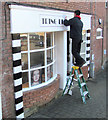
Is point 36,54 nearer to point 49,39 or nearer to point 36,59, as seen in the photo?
point 36,59

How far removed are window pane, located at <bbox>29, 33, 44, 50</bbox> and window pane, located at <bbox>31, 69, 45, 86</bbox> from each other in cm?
74

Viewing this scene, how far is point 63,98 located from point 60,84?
1.96 feet

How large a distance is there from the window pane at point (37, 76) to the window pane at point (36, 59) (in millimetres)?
187

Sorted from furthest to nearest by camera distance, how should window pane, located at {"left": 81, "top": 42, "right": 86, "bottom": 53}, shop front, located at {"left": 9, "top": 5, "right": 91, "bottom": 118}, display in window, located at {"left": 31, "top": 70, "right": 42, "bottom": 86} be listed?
window pane, located at {"left": 81, "top": 42, "right": 86, "bottom": 53}
display in window, located at {"left": 31, "top": 70, "right": 42, "bottom": 86}
shop front, located at {"left": 9, "top": 5, "right": 91, "bottom": 118}

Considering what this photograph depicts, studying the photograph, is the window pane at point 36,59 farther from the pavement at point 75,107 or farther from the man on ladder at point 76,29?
the pavement at point 75,107

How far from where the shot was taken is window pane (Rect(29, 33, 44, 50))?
5239mm

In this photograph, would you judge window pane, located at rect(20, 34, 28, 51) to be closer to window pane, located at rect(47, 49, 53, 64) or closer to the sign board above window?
the sign board above window

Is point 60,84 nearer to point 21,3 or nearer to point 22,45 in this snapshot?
point 22,45

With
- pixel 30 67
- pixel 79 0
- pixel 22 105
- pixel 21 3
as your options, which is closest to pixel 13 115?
pixel 22 105

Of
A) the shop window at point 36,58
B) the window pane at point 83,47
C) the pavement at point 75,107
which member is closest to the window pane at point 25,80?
the shop window at point 36,58

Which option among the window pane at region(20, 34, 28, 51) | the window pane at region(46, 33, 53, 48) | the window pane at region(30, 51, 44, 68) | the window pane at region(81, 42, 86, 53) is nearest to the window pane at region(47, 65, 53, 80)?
the window pane at region(30, 51, 44, 68)

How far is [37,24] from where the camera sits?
5043 millimetres

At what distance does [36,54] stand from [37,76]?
2.26 ft

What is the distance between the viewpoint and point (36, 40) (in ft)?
17.7
